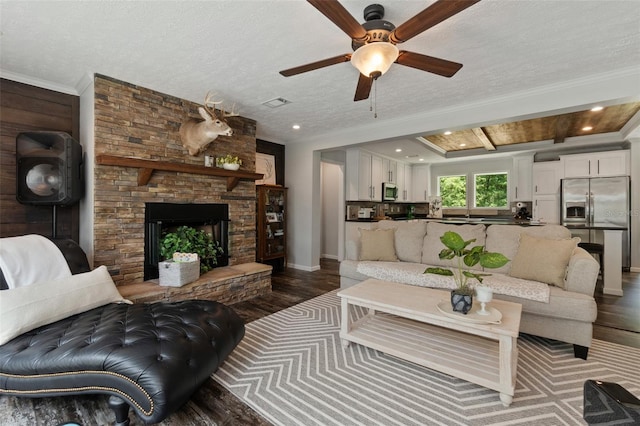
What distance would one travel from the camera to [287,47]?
2.25 metres

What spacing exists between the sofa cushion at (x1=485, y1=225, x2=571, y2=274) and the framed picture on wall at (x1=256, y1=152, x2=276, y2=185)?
3.60 m

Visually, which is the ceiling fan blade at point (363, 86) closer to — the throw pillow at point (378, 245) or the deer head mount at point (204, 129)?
the deer head mount at point (204, 129)

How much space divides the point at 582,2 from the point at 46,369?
376 cm

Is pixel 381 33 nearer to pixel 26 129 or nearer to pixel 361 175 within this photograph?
pixel 26 129

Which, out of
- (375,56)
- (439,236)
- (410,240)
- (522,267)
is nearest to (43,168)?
(375,56)

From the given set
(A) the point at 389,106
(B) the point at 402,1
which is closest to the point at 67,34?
(B) the point at 402,1

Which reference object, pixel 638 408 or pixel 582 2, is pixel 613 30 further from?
pixel 638 408

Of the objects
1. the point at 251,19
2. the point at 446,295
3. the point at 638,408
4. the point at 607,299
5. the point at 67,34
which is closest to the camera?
the point at 638,408

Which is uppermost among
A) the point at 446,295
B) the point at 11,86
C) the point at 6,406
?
the point at 11,86

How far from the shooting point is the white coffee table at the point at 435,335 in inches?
64.3

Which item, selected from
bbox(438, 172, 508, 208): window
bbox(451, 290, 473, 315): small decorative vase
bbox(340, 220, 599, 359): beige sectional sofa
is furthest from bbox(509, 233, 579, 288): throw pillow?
bbox(438, 172, 508, 208): window

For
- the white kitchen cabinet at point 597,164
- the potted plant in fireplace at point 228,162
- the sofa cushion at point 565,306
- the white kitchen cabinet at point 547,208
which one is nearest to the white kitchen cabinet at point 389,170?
the white kitchen cabinet at point 547,208

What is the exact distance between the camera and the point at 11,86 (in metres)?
2.71

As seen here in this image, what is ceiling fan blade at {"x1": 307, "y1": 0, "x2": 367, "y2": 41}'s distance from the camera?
1.41 meters
